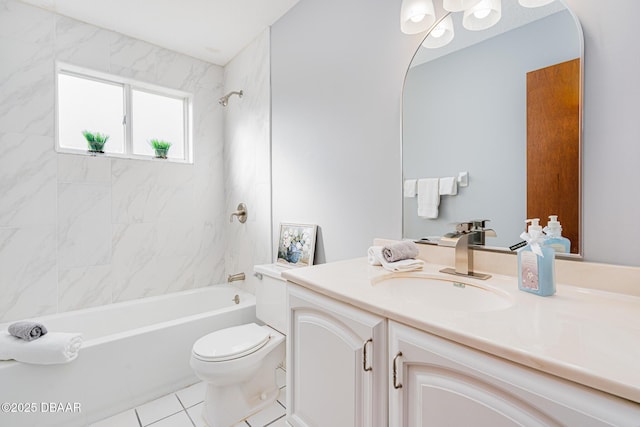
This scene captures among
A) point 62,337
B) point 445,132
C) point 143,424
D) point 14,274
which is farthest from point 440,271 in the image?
point 14,274

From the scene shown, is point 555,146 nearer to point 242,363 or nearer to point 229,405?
point 242,363

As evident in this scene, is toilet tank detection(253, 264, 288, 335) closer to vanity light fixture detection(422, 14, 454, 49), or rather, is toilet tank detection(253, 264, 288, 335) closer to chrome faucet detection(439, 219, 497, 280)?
chrome faucet detection(439, 219, 497, 280)

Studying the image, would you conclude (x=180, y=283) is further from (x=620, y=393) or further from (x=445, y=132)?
(x=620, y=393)

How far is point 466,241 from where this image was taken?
1098mm

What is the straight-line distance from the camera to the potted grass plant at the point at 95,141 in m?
2.31

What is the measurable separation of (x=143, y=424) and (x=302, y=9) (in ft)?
9.16

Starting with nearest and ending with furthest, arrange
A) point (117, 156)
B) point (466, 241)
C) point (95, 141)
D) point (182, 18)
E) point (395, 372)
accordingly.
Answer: point (395, 372)
point (466, 241)
point (182, 18)
point (95, 141)
point (117, 156)

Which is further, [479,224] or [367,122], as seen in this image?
[367,122]

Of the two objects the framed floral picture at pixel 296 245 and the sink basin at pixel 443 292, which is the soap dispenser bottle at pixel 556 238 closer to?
the sink basin at pixel 443 292

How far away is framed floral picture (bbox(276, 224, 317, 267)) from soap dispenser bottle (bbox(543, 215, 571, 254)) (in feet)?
4.14

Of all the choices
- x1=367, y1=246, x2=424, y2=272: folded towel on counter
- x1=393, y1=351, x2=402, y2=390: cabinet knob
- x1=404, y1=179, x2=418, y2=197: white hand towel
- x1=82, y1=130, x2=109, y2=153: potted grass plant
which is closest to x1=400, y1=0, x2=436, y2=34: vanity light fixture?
x1=404, y1=179, x2=418, y2=197: white hand towel

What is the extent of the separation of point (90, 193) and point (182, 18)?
5.09ft

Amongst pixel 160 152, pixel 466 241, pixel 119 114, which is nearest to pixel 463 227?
pixel 466 241

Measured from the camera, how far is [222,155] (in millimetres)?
3027
